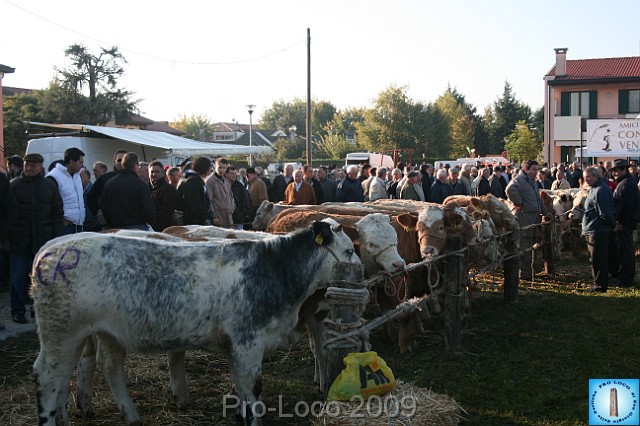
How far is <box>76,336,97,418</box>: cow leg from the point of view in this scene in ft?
19.2

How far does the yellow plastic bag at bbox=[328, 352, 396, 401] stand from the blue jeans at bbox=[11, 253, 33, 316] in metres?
5.57

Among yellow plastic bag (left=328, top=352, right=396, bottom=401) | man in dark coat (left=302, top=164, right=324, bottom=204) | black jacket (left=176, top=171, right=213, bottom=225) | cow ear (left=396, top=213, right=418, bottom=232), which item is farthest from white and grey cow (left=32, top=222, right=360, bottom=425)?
man in dark coat (left=302, top=164, right=324, bottom=204)

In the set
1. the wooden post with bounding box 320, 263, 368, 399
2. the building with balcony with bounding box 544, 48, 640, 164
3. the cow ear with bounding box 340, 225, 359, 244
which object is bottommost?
the wooden post with bounding box 320, 263, 368, 399

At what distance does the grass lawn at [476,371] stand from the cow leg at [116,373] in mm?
219

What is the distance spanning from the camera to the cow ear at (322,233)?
5777 mm

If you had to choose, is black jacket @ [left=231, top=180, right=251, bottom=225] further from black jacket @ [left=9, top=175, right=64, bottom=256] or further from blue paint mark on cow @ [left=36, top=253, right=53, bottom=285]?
blue paint mark on cow @ [left=36, top=253, right=53, bottom=285]

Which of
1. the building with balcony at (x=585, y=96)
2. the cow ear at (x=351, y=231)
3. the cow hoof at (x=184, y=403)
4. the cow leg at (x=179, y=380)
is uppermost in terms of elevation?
the building with balcony at (x=585, y=96)

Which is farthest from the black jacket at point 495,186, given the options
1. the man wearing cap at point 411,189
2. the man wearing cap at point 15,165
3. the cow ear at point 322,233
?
the cow ear at point 322,233

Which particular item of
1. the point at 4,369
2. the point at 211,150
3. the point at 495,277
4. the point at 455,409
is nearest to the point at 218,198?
the point at 4,369

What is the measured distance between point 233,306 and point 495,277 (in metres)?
9.46

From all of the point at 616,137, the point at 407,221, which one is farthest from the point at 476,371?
the point at 616,137

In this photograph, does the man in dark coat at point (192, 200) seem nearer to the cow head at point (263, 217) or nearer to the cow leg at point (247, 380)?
the cow head at point (263, 217)

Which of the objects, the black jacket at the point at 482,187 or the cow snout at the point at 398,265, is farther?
the black jacket at the point at 482,187

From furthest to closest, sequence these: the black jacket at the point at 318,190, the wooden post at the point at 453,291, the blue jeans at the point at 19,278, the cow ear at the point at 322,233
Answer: the black jacket at the point at 318,190, the blue jeans at the point at 19,278, the wooden post at the point at 453,291, the cow ear at the point at 322,233
